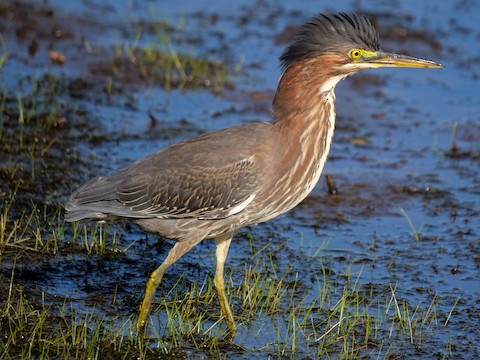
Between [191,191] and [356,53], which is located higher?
[356,53]

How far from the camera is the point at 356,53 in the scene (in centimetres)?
673

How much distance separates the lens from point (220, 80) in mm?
11844

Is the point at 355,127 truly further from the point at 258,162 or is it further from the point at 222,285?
the point at 258,162

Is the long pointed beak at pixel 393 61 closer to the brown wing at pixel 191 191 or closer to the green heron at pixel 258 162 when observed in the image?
the green heron at pixel 258 162

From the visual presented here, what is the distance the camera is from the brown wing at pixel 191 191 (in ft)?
21.6

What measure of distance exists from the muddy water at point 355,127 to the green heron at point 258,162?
0.80 metres

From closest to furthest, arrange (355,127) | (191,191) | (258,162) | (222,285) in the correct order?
1. (258,162)
2. (191,191)
3. (222,285)
4. (355,127)

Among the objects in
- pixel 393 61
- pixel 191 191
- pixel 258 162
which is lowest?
pixel 191 191

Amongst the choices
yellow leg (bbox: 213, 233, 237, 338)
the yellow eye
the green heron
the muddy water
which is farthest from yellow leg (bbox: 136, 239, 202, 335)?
the yellow eye

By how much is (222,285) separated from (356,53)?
6.14 ft

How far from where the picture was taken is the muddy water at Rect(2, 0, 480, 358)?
7.99 m

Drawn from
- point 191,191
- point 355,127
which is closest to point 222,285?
point 191,191

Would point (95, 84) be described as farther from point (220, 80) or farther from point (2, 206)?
point (2, 206)

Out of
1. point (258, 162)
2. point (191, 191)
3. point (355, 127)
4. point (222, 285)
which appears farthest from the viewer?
point (355, 127)
